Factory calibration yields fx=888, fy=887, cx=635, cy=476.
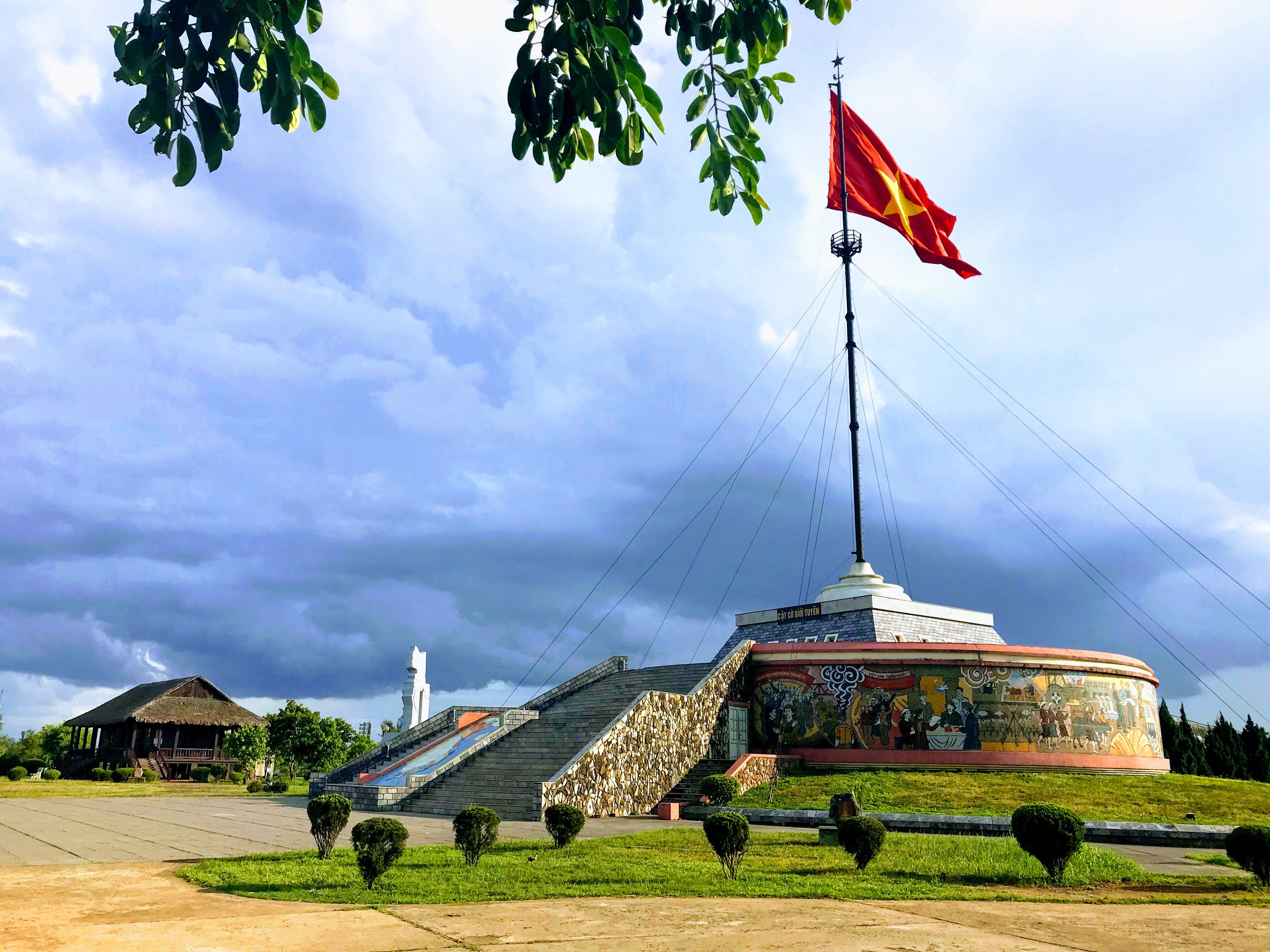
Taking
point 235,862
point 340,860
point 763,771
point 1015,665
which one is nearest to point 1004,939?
point 340,860

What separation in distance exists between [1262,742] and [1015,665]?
2343 cm

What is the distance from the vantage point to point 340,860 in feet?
40.5

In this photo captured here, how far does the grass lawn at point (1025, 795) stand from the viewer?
65.7 feet

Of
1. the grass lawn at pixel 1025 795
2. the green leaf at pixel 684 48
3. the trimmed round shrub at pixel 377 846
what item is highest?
the green leaf at pixel 684 48

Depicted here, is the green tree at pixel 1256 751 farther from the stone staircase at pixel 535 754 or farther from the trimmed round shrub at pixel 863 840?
the trimmed round shrub at pixel 863 840

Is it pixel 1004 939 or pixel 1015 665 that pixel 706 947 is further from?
pixel 1015 665

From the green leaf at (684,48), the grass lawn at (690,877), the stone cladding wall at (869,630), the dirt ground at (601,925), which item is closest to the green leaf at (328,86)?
the green leaf at (684,48)

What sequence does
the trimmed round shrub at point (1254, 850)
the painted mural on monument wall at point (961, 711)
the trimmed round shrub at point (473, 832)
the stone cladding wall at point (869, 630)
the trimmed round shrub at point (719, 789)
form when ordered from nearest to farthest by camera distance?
the trimmed round shrub at point (1254, 850) → the trimmed round shrub at point (473, 832) → the trimmed round shrub at point (719, 789) → the painted mural on monument wall at point (961, 711) → the stone cladding wall at point (869, 630)

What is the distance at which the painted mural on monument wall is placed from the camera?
24500mm

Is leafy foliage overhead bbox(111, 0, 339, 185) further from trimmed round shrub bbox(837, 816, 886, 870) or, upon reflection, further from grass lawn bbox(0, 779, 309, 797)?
grass lawn bbox(0, 779, 309, 797)

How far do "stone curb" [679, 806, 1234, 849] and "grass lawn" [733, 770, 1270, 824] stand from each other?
2.41 ft

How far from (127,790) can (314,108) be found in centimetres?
3640

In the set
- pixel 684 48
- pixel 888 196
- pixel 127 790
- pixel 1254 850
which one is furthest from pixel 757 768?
pixel 127 790

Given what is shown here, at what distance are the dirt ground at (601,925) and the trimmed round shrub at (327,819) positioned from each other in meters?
2.17
